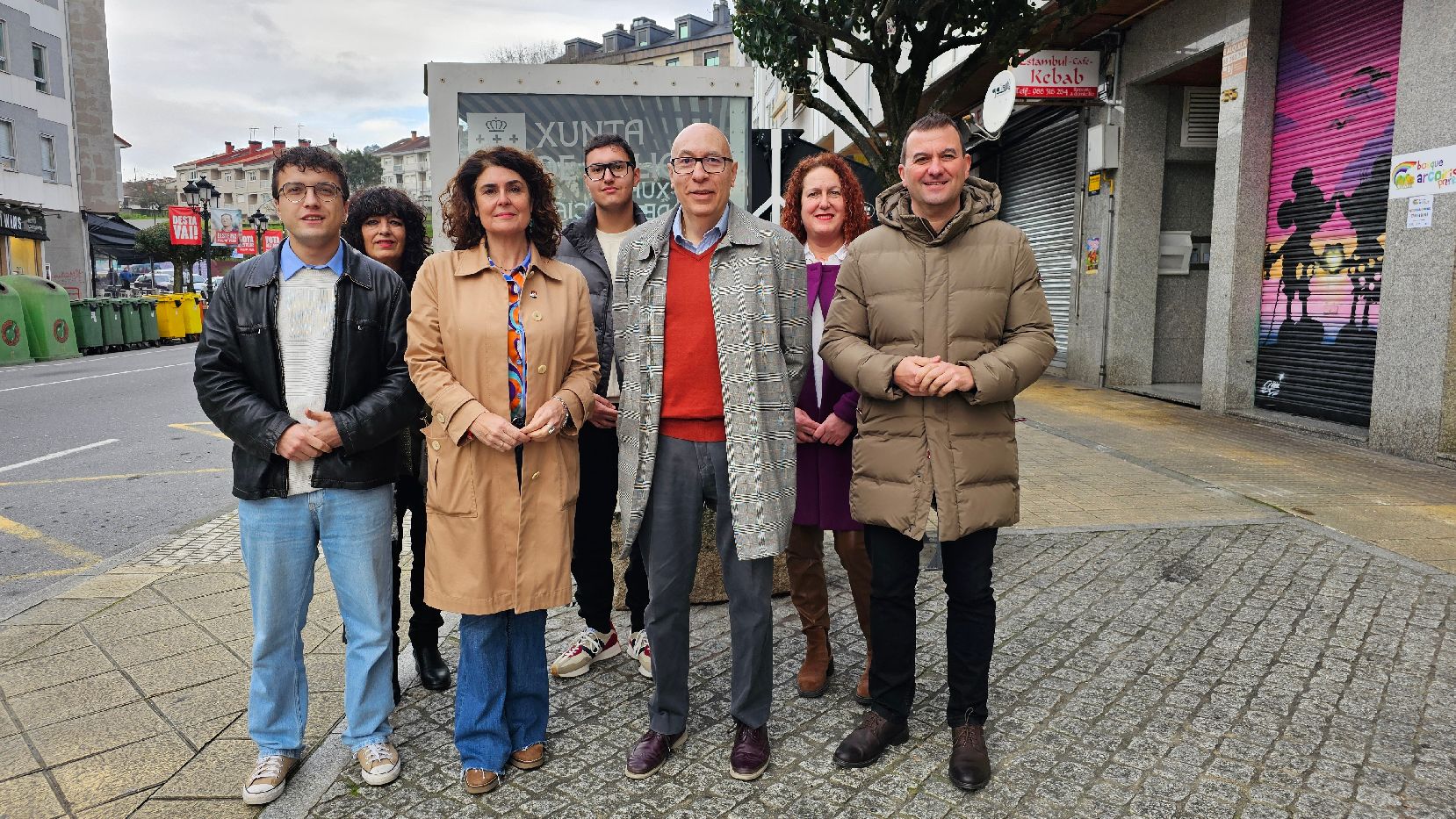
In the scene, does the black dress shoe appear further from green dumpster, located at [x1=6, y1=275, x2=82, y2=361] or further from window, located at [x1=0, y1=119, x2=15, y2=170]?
window, located at [x1=0, y1=119, x2=15, y2=170]

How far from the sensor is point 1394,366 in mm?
8039

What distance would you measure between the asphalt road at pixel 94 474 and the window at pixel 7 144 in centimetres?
2065

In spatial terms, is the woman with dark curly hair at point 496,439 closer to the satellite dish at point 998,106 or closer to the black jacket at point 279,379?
the black jacket at point 279,379

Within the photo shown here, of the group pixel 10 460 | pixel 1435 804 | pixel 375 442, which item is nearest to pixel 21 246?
pixel 10 460

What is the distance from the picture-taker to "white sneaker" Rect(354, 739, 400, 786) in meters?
3.01

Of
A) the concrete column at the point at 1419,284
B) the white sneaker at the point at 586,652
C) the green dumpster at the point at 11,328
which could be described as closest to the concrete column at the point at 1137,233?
the concrete column at the point at 1419,284

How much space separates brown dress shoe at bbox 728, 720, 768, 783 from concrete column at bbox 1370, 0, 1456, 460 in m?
7.10

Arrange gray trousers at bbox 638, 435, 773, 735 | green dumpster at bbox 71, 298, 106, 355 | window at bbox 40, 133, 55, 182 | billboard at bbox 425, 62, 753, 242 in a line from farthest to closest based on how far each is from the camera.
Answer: window at bbox 40, 133, 55, 182 < green dumpster at bbox 71, 298, 106, 355 < billboard at bbox 425, 62, 753, 242 < gray trousers at bbox 638, 435, 773, 735

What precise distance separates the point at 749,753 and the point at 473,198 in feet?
6.54

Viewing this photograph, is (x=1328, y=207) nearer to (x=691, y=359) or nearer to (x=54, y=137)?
(x=691, y=359)

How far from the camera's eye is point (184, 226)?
39.5 m

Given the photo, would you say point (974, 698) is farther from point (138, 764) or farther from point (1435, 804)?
point (138, 764)

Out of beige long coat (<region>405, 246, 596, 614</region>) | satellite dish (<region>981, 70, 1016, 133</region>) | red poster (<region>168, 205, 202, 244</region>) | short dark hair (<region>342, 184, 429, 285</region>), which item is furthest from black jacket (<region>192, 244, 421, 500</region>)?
red poster (<region>168, 205, 202, 244</region>)

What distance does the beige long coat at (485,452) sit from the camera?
298 cm
